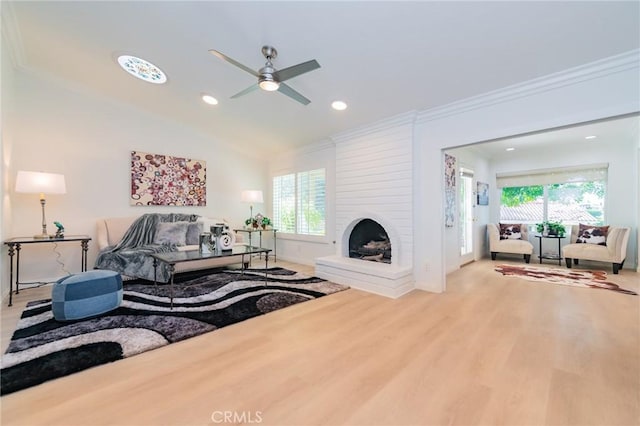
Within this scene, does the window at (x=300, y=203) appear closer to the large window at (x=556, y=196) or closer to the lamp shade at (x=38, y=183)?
the lamp shade at (x=38, y=183)

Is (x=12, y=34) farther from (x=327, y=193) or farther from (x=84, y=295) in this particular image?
(x=327, y=193)

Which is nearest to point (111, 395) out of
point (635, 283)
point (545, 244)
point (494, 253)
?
point (635, 283)

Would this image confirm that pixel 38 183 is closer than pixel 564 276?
Yes

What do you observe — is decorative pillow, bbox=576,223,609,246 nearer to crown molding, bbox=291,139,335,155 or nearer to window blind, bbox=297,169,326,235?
window blind, bbox=297,169,326,235

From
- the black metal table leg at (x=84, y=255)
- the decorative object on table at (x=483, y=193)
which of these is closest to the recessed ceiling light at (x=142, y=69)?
the black metal table leg at (x=84, y=255)

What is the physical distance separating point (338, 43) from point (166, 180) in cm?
402

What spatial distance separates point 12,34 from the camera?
10.1 feet

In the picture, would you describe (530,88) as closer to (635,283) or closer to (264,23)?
(264,23)

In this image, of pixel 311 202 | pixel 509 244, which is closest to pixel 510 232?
pixel 509 244

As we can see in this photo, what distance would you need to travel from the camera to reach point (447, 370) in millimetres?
1837

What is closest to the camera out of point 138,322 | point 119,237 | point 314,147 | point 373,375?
point 373,375

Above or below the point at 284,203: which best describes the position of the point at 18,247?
below

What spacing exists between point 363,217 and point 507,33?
108 inches

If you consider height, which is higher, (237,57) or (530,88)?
(237,57)
